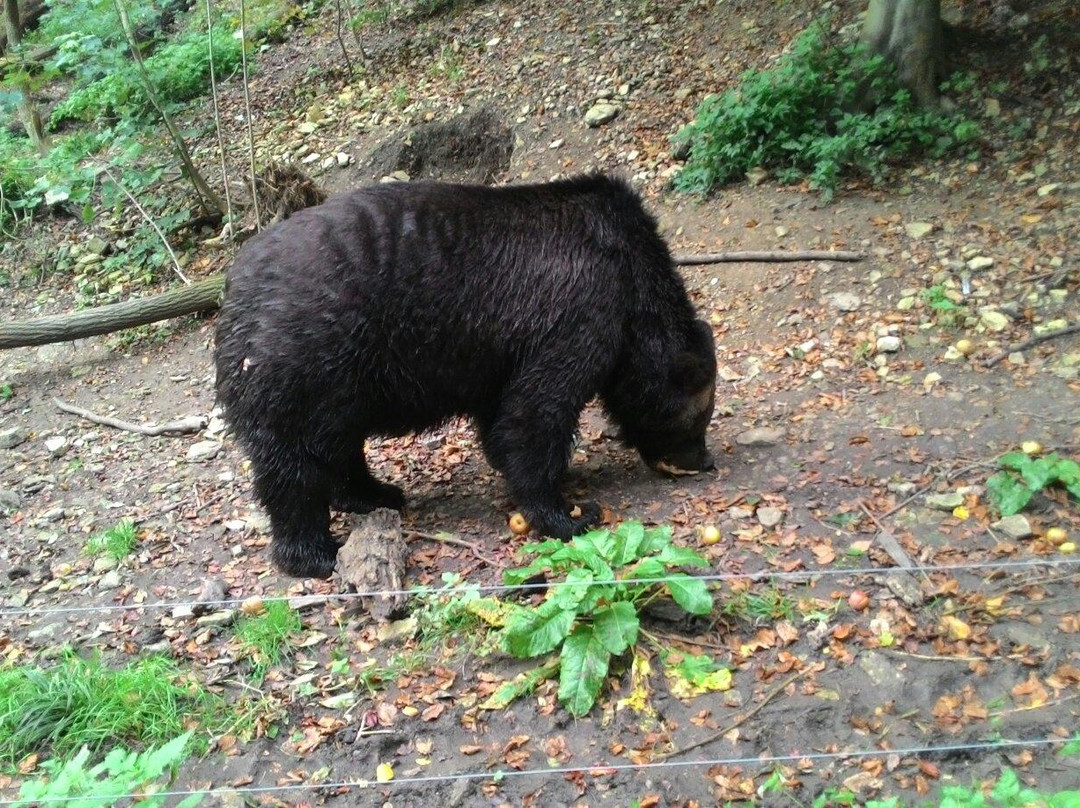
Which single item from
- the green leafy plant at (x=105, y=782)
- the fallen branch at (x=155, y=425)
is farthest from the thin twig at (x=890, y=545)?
the fallen branch at (x=155, y=425)

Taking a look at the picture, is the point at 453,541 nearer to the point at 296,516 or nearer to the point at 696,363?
the point at 296,516

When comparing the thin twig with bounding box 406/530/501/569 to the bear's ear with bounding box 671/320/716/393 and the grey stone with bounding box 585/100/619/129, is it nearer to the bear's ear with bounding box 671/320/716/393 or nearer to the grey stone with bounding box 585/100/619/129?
the bear's ear with bounding box 671/320/716/393

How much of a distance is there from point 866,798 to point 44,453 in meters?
6.90

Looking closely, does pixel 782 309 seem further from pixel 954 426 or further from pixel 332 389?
pixel 332 389

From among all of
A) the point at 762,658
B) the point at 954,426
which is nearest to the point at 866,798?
the point at 762,658

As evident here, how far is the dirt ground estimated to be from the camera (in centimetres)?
387

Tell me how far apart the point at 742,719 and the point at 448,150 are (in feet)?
25.7

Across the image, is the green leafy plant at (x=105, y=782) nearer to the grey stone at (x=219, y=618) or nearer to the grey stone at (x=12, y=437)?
the grey stone at (x=219, y=618)

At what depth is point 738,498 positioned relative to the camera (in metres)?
5.43

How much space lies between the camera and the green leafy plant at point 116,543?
5801 millimetres

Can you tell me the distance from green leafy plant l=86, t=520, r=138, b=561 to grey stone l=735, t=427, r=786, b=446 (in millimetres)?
3961

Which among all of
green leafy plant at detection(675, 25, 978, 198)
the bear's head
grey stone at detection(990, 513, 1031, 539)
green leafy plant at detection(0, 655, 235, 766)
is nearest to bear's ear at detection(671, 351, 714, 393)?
the bear's head

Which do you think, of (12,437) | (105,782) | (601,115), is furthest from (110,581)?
(601,115)

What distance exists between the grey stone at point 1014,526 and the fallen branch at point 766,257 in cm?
297
